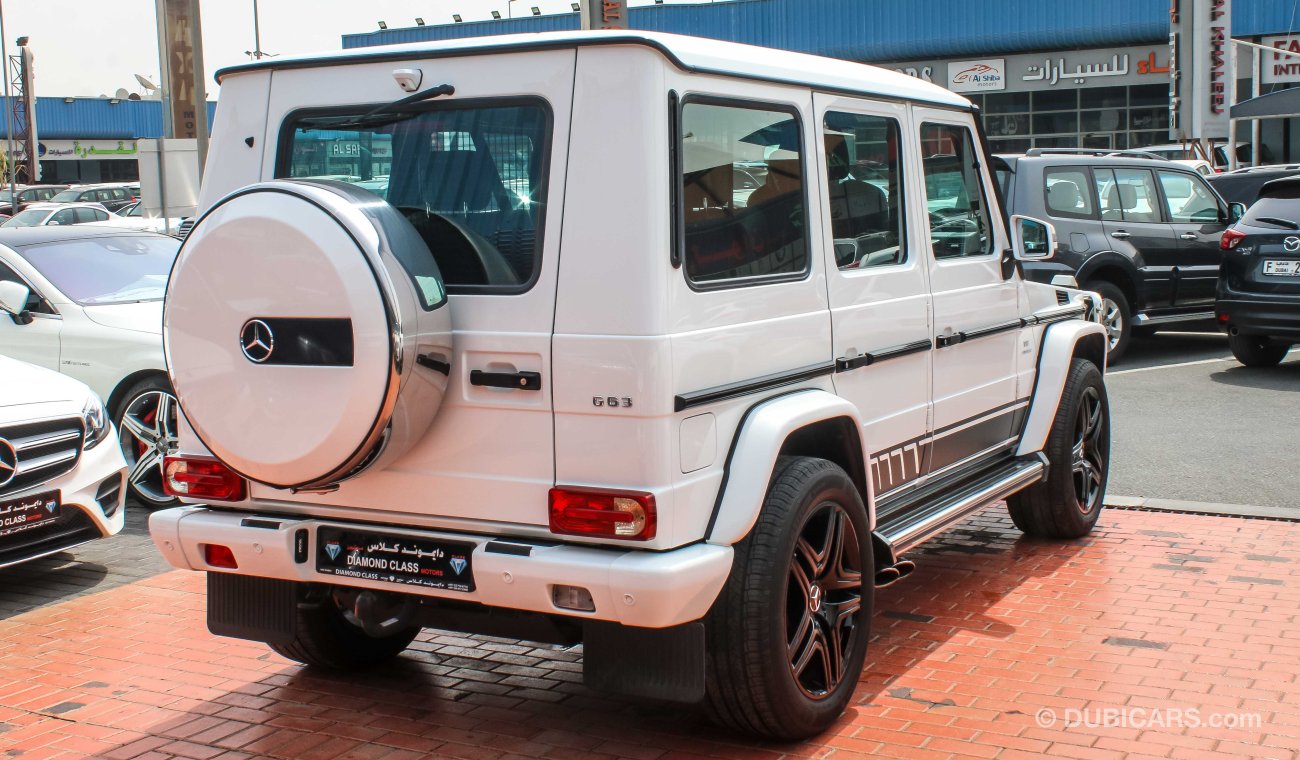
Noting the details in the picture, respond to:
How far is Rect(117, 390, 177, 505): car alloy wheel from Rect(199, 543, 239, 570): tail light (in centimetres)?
384

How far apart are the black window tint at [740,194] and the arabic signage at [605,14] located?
16.8 feet

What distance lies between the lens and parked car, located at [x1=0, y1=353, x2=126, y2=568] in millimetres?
6246

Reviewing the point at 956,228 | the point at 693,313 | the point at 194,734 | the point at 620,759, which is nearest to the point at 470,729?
the point at 620,759

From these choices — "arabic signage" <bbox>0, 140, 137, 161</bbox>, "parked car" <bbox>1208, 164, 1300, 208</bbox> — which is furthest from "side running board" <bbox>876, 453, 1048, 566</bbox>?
"arabic signage" <bbox>0, 140, 137, 161</bbox>

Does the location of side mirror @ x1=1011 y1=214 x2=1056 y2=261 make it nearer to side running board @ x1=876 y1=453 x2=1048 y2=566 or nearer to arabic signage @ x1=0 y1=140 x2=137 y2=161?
side running board @ x1=876 y1=453 x2=1048 y2=566

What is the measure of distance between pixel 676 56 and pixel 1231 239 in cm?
983

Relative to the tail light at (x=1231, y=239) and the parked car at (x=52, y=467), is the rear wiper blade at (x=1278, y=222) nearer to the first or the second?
the tail light at (x=1231, y=239)

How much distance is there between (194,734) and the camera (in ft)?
15.2

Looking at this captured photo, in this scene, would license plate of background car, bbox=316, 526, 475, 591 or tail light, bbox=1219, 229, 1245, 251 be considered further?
tail light, bbox=1219, 229, 1245, 251

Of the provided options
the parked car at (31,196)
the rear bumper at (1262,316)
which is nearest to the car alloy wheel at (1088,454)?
the rear bumper at (1262,316)

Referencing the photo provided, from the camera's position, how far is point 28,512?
6.29 m

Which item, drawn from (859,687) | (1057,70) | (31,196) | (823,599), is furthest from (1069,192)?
(31,196)

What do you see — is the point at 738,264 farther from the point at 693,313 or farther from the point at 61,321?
the point at 61,321

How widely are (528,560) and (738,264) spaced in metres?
1.10
